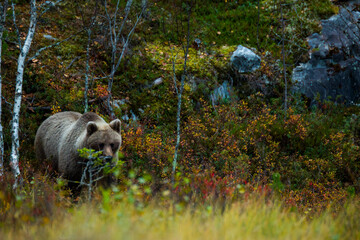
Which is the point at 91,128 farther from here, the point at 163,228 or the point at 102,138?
the point at 163,228

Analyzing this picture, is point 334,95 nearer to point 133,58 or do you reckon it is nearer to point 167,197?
point 133,58

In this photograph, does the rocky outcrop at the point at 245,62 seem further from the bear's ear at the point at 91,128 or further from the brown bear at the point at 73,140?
the bear's ear at the point at 91,128

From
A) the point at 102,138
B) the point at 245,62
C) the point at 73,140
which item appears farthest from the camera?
the point at 245,62

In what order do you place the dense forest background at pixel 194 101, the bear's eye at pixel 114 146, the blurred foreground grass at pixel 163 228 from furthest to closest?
the dense forest background at pixel 194 101
the bear's eye at pixel 114 146
the blurred foreground grass at pixel 163 228

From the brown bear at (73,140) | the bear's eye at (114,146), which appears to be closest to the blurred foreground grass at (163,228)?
the brown bear at (73,140)

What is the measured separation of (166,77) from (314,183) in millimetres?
6098

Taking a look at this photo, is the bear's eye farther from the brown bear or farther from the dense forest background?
the dense forest background

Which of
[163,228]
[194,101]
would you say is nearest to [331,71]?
[194,101]

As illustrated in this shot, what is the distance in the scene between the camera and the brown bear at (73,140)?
19.2 ft

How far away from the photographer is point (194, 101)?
35.5ft

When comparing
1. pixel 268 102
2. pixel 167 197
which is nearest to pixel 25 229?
pixel 167 197

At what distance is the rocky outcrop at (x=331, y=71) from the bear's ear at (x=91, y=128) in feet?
28.5

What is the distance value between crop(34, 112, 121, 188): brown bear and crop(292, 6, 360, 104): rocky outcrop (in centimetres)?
846

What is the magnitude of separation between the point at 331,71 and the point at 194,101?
601cm
